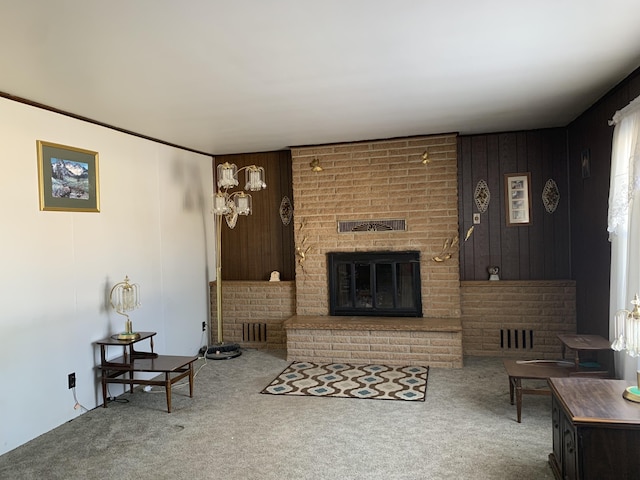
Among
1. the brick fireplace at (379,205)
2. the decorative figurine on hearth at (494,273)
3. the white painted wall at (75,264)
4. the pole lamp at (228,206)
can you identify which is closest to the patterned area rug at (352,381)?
the brick fireplace at (379,205)

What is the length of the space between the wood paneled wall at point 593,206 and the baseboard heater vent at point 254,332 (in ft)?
11.7

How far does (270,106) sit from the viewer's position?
3723 mm

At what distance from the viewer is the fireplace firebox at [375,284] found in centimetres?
521

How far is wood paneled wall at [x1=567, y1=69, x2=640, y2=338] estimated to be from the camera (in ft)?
12.3

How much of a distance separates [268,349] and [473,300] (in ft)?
8.35

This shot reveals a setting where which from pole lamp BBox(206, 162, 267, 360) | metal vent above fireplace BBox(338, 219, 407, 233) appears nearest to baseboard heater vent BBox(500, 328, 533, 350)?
metal vent above fireplace BBox(338, 219, 407, 233)

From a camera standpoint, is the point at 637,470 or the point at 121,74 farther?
the point at 121,74

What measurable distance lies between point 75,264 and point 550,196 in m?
4.86

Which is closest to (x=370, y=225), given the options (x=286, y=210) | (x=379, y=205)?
(x=379, y=205)

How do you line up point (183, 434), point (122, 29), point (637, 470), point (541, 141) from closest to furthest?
1. point (637, 470)
2. point (122, 29)
3. point (183, 434)
4. point (541, 141)

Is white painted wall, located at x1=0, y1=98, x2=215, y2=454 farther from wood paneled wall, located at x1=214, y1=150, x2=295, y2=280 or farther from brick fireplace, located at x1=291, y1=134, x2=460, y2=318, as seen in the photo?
brick fireplace, located at x1=291, y1=134, x2=460, y2=318

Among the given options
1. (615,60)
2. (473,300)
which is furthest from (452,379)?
(615,60)

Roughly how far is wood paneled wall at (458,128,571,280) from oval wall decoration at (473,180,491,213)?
1.5 inches

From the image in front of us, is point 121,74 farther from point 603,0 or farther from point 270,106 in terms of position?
point 603,0
